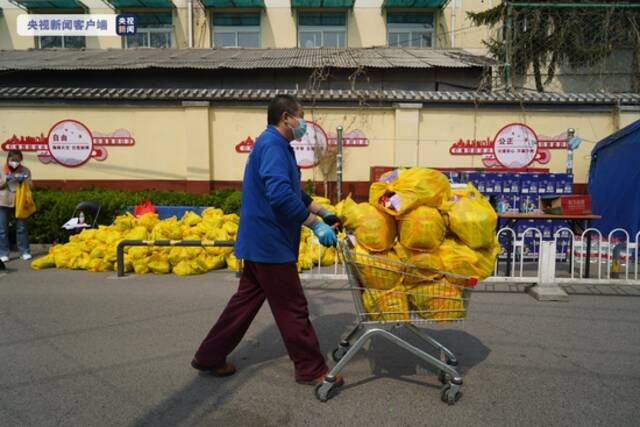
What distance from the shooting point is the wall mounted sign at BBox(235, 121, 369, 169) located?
33.0ft

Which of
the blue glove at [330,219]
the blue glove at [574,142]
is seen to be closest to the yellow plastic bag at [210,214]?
the blue glove at [330,219]

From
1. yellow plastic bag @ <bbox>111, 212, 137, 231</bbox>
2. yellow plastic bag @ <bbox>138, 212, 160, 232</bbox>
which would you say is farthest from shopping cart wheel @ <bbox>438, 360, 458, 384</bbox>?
yellow plastic bag @ <bbox>111, 212, 137, 231</bbox>

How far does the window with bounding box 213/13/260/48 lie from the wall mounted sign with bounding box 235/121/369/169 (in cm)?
1096

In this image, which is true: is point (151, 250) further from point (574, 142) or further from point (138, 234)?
point (574, 142)

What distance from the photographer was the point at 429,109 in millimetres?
9969

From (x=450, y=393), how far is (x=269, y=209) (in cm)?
163

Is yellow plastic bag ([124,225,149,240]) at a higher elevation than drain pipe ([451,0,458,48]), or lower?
lower

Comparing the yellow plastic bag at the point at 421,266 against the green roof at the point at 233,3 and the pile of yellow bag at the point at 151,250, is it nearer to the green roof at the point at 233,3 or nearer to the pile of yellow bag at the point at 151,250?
the pile of yellow bag at the point at 151,250

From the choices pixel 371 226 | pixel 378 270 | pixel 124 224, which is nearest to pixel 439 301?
pixel 378 270

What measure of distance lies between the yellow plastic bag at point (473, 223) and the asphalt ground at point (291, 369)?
3.40ft

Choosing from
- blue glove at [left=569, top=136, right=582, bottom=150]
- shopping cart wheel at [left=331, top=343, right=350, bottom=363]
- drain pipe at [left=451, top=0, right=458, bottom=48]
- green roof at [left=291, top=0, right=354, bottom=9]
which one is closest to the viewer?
shopping cart wheel at [left=331, top=343, right=350, bottom=363]

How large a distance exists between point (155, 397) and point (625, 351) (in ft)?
12.1

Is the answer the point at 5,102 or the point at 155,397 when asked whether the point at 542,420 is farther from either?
the point at 5,102

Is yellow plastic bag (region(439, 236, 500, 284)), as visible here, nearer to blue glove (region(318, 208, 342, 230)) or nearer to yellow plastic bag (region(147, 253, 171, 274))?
blue glove (region(318, 208, 342, 230))
